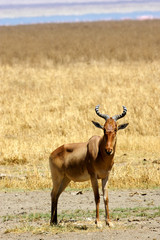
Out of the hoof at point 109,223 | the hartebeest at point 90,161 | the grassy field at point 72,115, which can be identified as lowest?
the hoof at point 109,223

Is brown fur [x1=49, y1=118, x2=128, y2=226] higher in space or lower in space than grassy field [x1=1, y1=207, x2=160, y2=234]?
higher

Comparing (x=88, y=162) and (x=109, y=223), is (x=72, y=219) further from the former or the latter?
(x=88, y=162)

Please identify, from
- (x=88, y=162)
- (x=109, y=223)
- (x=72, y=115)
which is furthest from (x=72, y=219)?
(x=72, y=115)

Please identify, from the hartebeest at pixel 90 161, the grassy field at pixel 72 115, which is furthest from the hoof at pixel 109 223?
the grassy field at pixel 72 115

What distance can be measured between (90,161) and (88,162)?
38 mm

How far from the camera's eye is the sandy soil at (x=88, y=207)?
880 cm

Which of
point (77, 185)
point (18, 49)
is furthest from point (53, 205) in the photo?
point (18, 49)

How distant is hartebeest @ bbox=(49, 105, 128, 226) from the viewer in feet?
30.0

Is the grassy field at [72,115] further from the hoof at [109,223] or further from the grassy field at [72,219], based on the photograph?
the hoof at [109,223]

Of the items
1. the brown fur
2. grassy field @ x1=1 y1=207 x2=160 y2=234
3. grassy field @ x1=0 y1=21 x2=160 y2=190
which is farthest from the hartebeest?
grassy field @ x1=0 y1=21 x2=160 y2=190

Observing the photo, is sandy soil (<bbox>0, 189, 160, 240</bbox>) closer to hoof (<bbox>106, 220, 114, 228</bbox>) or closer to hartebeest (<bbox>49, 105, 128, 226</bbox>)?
hoof (<bbox>106, 220, 114, 228</bbox>)

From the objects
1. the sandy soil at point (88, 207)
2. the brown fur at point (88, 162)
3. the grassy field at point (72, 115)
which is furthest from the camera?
the grassy field at point (72, 115)

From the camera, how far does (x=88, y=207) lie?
437 inches

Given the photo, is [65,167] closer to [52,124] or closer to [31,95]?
[52,124]
